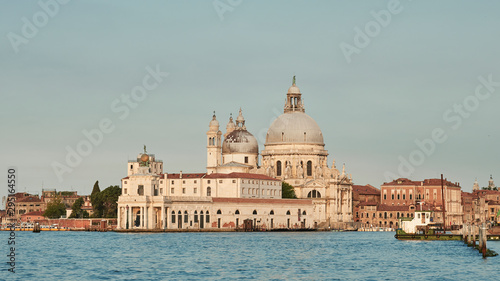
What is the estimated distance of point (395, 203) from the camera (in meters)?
154

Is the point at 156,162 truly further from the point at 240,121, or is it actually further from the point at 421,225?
the point at 421,225

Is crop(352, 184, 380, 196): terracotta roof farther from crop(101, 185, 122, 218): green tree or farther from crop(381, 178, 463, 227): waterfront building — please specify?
crop(101, 185, 122, 218): green tree

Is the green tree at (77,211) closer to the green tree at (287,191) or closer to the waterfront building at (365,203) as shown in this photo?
the green tree at (287,191)

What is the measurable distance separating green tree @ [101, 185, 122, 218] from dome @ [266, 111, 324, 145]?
941 inches

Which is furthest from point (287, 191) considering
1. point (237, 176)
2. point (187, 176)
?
point (187, 176)

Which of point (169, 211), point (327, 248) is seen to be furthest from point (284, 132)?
point (327, 248)

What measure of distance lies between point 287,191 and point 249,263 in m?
82.9

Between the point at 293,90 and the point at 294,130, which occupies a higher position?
the point at 293,90

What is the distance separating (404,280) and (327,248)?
27.7 metres

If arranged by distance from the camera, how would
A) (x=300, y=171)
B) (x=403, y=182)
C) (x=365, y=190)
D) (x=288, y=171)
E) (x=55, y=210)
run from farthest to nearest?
(x=365, y=190), (x=403, y=182), (x=55, y=210), (x=288, y=171), (x=300, y=171)

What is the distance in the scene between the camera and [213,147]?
144 metres

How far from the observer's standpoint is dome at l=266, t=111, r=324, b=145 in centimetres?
14175

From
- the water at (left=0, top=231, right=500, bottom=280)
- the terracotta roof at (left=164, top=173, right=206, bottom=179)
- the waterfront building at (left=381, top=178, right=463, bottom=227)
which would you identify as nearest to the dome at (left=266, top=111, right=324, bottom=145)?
the terracotta roof at (left=164, top=173, right=206, bottom=179)

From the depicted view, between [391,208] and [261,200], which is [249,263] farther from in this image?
[391,208]
